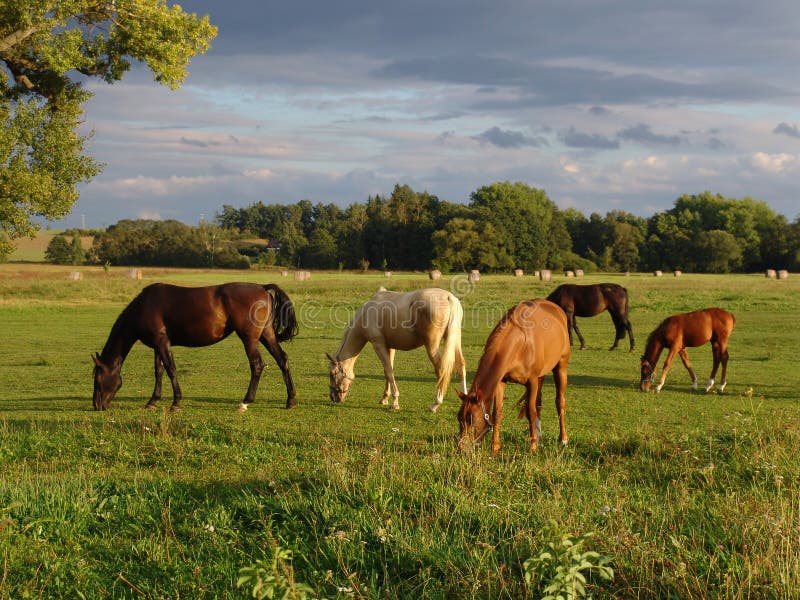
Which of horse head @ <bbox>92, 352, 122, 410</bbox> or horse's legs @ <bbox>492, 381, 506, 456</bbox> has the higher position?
horse's legs @ <bbox>492, 381, 506, 456</bbox>

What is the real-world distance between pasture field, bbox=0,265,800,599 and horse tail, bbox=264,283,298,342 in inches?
49.6

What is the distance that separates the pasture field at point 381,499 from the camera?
4473mm

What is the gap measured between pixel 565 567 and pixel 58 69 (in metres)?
17.8

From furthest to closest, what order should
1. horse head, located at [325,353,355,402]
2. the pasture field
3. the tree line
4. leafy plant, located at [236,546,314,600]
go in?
the tree line < horse head, located at [325,353,355,402] < the pasture field < leafy plant, located at [236,546,314,600]

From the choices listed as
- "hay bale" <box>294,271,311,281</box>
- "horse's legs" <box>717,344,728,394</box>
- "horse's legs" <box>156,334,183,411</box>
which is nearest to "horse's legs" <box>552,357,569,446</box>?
"horse's legs" <box>717,344,728,394</box>

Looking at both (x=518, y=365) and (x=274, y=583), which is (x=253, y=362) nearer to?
(x=518, y=365)

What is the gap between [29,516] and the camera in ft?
18.6

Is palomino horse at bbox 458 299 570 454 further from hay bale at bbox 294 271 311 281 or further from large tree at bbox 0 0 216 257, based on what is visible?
hay bale at bbox 294 271 311 281

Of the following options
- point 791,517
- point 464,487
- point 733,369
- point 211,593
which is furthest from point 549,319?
point 733,369

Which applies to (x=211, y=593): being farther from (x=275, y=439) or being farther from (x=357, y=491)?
(x=275, y=439)

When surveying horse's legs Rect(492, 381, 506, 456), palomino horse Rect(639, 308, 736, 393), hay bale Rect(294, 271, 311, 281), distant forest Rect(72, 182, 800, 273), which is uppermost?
distant forest Rect(72, 182, 800, 273)

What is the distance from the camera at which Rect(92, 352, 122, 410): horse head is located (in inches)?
443

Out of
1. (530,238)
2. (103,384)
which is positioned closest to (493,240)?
(530,238)

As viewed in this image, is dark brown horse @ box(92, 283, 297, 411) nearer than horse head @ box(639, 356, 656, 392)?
Yes
